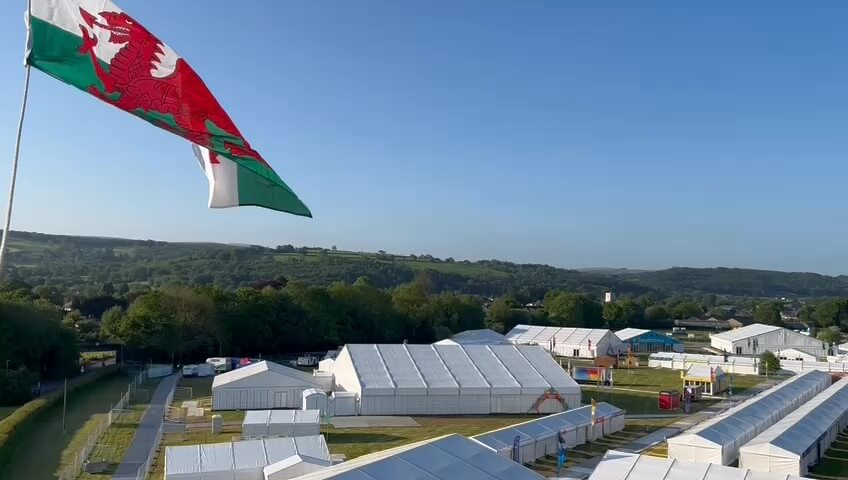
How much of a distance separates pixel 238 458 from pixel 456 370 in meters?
15.8

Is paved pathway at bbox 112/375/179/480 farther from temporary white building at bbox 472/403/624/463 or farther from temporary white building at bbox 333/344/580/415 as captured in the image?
temporary white building at bbox 472/403/624/463

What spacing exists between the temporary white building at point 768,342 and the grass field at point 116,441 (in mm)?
50329

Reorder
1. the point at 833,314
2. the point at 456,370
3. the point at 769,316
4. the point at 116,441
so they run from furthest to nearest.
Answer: the point at 769,316, the point at 833,314, the point at 456,370, the point at 116,441

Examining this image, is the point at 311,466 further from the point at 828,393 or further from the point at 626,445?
the point at 828,393

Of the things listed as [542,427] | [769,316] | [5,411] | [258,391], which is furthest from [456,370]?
[769,316]

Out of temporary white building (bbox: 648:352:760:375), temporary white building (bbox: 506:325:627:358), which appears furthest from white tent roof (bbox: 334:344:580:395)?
Result: temporary white building (bbox: 506:325:627:358)

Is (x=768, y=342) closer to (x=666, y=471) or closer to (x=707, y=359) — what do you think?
(x=707, y=359)

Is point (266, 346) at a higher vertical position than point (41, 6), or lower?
lower

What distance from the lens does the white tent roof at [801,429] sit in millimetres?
20359

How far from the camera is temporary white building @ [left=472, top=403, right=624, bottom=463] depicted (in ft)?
69.8

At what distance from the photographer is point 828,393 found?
3148cm

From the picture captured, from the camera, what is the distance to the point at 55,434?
2527 cm

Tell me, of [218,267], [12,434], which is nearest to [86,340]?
[12,434]

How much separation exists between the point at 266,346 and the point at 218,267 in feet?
308
